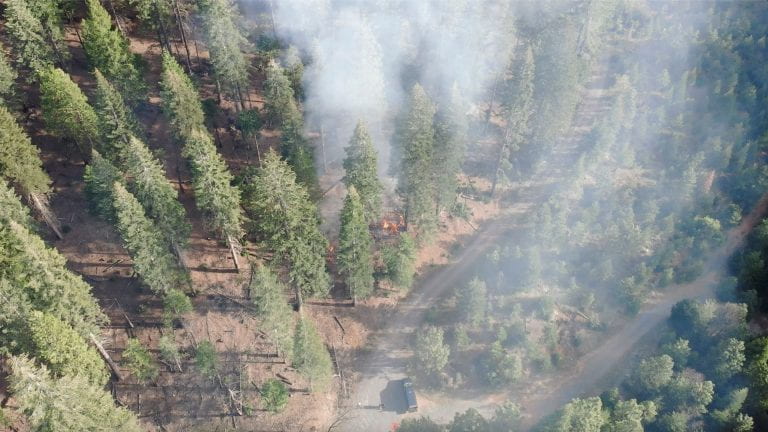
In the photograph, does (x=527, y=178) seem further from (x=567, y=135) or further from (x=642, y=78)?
(x=642, y=78)

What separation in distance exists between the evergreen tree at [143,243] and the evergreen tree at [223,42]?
1681 centimetres

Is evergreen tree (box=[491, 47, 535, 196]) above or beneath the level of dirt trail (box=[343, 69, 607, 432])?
above

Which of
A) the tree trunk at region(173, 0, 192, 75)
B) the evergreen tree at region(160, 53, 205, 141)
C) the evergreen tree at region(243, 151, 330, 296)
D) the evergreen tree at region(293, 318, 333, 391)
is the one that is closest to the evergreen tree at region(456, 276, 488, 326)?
the evergreen tree at region(243, 151, 330, 296)

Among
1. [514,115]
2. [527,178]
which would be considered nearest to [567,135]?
[527,178]

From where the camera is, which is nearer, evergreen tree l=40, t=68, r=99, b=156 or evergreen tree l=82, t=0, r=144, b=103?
evergreen tree l=40, t=68, r=99, b=156

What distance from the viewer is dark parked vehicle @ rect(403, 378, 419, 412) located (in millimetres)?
39666

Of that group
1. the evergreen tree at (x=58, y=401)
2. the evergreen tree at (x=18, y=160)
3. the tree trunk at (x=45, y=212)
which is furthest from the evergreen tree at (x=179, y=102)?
the evergreen tree at (x=58, y=401)

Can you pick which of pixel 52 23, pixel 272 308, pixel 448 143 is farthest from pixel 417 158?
pixel 52 23

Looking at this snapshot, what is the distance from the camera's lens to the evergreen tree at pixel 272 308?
3350cm

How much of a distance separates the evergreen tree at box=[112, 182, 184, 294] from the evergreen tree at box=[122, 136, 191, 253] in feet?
3.78

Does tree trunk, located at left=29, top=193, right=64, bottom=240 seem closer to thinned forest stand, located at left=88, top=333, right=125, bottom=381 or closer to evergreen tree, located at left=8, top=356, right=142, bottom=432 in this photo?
thinned forest stand, located at left=88, top=333, right=125, bottom=381

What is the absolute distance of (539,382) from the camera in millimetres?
42031

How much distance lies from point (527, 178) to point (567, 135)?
8667mm

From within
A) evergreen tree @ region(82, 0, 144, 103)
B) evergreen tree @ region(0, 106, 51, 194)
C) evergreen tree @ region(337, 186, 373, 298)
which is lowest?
evergreen tree @ region(337, 186, 373, 298)
